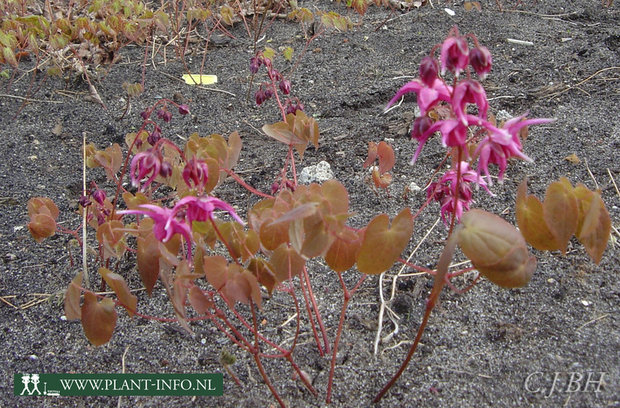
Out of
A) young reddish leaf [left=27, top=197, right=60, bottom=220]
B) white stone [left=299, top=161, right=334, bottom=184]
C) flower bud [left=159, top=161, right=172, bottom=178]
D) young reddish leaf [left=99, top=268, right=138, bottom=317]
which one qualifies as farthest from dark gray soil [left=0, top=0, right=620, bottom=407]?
flower bud [left=159, top=161, right=172, bottom=178]

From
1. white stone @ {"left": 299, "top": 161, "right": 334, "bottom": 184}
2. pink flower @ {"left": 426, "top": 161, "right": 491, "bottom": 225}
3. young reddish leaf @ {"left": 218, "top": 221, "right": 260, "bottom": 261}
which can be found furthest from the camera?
white stone @ {"left": 299, "top": 161, "right": 334, "bottom": 184}

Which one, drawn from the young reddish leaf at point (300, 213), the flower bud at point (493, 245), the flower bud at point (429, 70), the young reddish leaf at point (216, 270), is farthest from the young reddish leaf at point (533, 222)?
the young reddish leaf at point (216, 270)

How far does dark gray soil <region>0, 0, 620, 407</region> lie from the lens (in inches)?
49.4

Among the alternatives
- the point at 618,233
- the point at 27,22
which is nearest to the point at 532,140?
the point at 618,233

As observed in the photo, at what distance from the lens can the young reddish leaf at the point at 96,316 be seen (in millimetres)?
1030

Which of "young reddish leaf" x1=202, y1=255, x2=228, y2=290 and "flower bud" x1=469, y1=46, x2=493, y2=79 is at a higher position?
"flower bud" x1=469, y1=46, x2=493, y2=79

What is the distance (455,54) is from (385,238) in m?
0.28

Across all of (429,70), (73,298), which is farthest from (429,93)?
(73,298)

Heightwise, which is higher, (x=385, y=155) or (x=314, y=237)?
(x=314, y=237)

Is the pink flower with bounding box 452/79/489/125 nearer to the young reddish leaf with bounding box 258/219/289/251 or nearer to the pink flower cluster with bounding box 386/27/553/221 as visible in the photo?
the pink flower cluster with bounding box 386/27/553/221

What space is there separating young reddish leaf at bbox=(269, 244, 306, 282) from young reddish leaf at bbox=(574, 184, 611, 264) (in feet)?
1.38

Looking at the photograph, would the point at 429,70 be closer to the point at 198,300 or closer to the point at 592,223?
the point at 592,223

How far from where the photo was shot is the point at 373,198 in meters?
1.88

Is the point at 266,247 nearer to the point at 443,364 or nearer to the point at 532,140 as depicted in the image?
the point at 443,364
